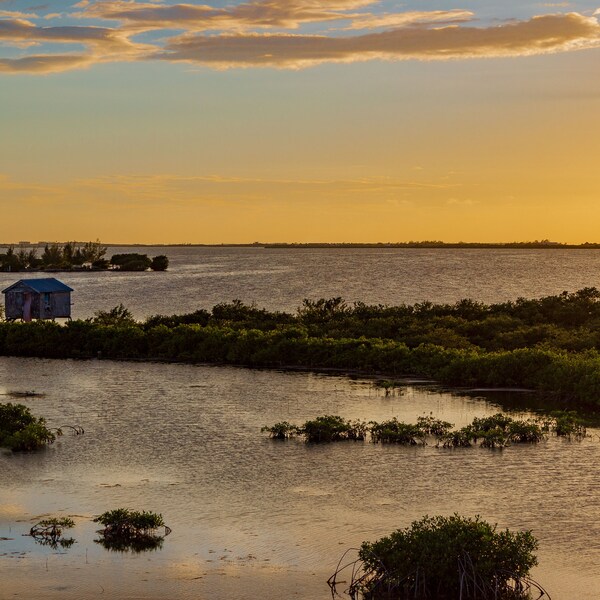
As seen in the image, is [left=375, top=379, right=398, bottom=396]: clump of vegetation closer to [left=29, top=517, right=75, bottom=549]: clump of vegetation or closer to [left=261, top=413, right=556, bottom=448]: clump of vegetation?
[left=261, top=413, right=556, bottom=448]: clump of vegetation

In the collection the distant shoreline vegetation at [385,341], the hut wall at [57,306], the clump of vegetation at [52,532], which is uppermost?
the hut wall at [57,306]

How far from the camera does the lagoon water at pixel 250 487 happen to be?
22531 mm

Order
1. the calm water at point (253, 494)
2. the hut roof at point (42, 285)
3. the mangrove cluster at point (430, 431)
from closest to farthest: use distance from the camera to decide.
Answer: the calm water at point (253, 494), the mangrove cluster at point (430, 431), the hut roof at point (42, 285)

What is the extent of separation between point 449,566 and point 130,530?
8621 millimetres

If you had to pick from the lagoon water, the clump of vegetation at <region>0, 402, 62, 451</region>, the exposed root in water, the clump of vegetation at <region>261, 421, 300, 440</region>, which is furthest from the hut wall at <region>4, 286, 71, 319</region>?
the exposed root in water

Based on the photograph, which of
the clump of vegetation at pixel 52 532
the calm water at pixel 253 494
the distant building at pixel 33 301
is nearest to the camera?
the calm water at pixel 253 494

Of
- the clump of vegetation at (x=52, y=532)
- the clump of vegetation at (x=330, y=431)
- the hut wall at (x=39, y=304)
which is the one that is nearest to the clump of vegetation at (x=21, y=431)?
the clump of vegetation at (x=330, y=431)

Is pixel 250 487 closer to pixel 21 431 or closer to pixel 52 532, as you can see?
pixel 52 532

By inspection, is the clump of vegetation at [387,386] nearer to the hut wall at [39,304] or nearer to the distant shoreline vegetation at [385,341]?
the distant shoreline vegetation at [385,341]

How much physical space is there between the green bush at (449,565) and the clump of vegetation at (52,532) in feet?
26.1

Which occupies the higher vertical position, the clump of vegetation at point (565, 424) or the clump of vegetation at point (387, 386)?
the clump of vegetation at point (387, 386)

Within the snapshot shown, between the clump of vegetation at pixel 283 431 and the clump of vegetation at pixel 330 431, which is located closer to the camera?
the clump of vegetation at pixel 330 431

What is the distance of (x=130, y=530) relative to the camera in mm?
25141

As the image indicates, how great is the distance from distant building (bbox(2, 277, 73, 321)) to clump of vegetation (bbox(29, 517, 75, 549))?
5168 cm
